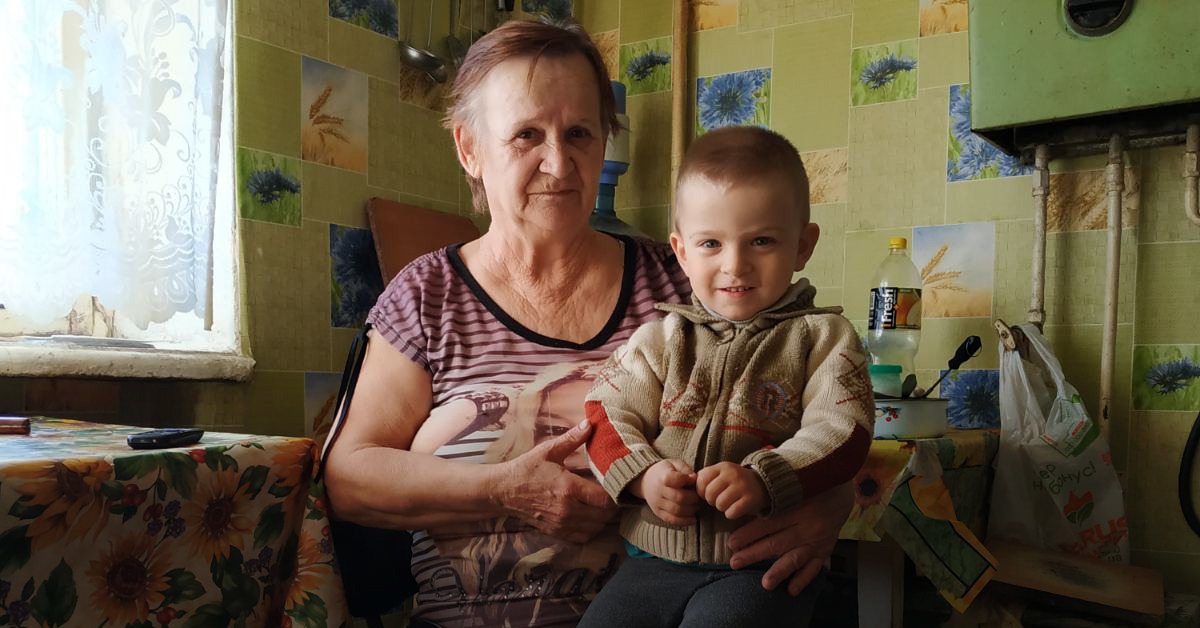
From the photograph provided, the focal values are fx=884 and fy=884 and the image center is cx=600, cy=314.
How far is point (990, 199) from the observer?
229 cm

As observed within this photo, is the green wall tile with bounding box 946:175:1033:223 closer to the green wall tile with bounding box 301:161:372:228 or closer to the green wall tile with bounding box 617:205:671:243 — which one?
the green wall tile with bounding box 617:205:671:243

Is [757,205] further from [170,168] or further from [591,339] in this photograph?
[170,168]

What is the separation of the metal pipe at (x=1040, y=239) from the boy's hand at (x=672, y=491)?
1.51 meters

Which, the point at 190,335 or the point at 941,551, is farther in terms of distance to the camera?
the point at 190,335

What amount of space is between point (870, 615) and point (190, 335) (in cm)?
157

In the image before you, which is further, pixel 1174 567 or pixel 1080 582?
pixel 1174 567

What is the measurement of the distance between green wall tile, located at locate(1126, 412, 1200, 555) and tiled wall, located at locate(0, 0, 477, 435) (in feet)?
6.48

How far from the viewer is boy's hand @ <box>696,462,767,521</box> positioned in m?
0.92

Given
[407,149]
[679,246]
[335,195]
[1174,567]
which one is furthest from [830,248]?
[679,246]

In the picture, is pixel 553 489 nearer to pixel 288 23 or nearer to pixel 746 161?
pixel 746 161

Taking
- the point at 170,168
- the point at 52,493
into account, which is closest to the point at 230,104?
the point at 170,168

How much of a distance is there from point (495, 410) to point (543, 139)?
383 mm

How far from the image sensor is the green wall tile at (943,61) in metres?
2.33

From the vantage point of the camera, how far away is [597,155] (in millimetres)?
1284
